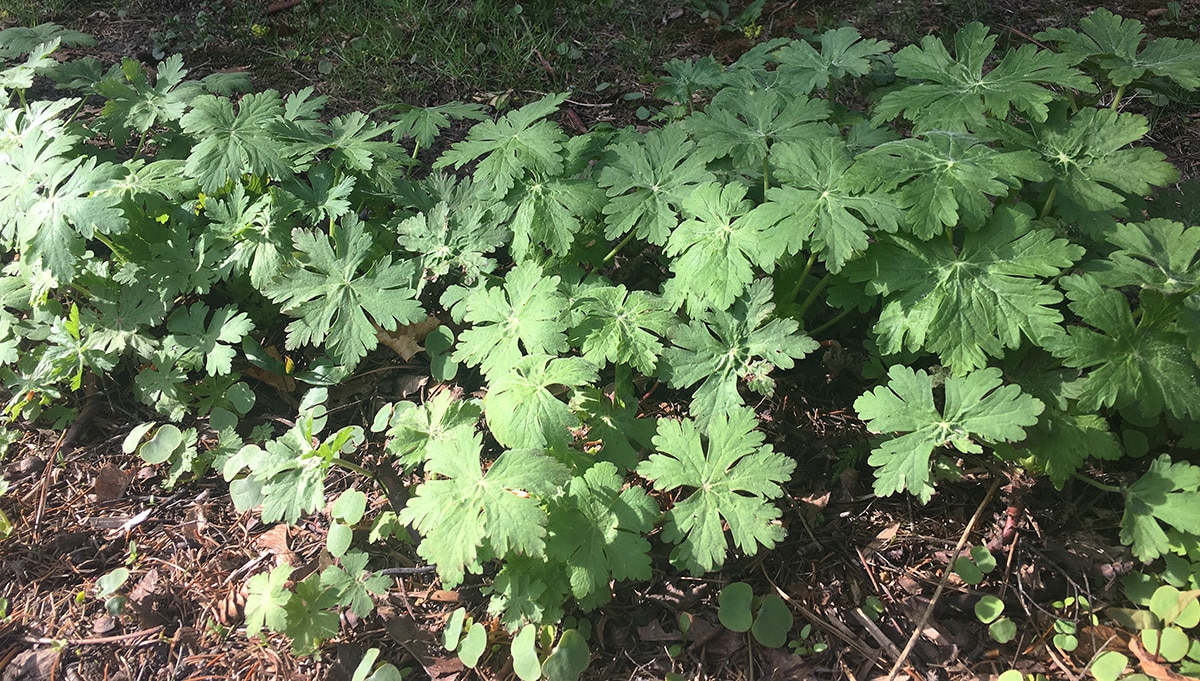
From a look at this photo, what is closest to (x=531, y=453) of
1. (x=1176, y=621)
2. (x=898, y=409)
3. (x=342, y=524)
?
(x=342, y=524)

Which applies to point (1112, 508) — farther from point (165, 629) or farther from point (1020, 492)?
point (165, 629)

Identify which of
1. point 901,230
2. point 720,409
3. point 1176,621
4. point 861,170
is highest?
point 861,170

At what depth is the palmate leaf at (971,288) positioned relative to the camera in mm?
1960

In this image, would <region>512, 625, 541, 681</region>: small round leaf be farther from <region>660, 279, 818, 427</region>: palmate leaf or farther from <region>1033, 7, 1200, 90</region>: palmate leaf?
<region>1033, 7, 1200, 90</region>: palmate leaf

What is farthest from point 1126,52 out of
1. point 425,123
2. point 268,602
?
point 268,602

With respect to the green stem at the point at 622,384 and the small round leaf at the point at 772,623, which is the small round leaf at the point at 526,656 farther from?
the green stem at the point at 622,384

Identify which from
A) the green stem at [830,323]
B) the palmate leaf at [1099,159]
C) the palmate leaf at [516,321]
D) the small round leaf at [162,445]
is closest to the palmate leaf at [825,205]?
the green stem at [830,323]

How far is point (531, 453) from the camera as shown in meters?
1.93

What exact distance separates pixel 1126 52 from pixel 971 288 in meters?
0.99

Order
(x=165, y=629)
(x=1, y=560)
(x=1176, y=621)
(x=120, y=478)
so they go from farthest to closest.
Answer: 1. (x=120, y=478)
2. (x=1, y=560)
3. (x=165, y=629)
4. (x=1176, y=621)

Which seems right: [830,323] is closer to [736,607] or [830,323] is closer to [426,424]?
[736,607]

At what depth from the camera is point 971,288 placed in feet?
6.59

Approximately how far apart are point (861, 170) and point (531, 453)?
114 centimetres

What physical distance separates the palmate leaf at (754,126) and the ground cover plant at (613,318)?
0.04ft
